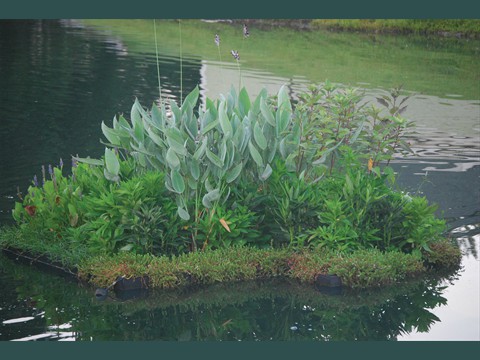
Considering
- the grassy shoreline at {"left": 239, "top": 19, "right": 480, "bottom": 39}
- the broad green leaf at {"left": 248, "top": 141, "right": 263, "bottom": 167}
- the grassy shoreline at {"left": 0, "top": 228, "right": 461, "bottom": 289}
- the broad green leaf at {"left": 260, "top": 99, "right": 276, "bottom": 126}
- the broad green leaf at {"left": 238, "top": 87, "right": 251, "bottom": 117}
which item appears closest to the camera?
the grassy shoreline at {"left": 0, "top": 228, "right": 461, "bottom": 289}

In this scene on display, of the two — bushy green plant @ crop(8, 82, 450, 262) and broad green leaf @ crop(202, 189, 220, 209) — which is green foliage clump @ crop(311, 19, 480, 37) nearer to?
bushy green plant @ crop(8, 82, 450, 262)

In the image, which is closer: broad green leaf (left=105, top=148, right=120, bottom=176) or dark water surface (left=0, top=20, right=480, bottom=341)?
dark water surface (left=0, top=20, right=480, bottom=341)

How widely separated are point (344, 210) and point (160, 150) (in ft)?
6.31

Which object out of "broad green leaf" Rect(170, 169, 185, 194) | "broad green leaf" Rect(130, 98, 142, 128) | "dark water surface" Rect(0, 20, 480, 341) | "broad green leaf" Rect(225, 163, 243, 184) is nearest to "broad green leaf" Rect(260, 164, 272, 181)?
"broad green leaf" Rect(225, 163, 243, 184)

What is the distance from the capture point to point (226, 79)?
2231 centimetres

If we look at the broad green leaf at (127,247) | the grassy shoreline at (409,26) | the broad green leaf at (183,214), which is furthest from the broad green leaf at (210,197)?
the grassy shoreline at (409,26)

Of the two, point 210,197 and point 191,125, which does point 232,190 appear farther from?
point 191,125

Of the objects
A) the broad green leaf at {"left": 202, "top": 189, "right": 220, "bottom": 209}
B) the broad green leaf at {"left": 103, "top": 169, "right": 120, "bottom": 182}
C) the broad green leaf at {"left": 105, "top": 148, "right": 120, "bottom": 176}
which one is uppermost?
the broad green leaf at {"left": 105, "top": 148, "right": 120, "bottom": 176}

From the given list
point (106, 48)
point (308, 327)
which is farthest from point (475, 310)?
point (106, 48)

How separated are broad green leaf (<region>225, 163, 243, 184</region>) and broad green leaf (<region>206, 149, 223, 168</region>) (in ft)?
0.62

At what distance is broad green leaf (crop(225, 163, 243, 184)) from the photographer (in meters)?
8.90

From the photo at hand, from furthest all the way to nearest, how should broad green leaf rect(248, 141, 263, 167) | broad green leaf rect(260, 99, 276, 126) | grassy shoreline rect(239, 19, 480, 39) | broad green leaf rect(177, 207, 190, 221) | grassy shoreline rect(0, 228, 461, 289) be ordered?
grassy shoreline rect(239, 19, 480, 39) → broad green leaf rect(260, 99, 276, 126) → broad green leaf rect(248, 141, 263, 167) → broad green leaf rect(177, 207, 190, 221) → grassy shoreline rect(0, 228, 461, 289)

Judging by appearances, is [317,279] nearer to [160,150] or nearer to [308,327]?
[308,327]

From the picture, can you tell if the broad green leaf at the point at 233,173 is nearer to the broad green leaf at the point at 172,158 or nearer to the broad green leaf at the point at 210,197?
the broad green leaf at the point at 210,197
